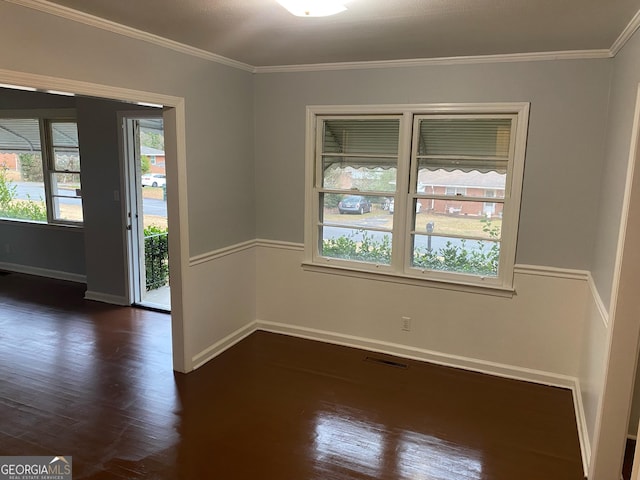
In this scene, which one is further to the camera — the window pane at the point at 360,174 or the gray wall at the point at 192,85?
the window pane at the point at 360,174

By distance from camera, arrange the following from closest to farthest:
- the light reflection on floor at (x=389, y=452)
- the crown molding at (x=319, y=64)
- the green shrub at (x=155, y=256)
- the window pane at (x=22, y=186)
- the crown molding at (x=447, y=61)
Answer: the crown molding at (x=319, y=64), the light reflection on floor at (x=389, y=452), the crown molding at (x=447, y=61), the green shrub at (x=155, y=256), the window pane at (x=22, y=186)

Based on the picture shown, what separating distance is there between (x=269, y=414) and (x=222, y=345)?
1114 mm

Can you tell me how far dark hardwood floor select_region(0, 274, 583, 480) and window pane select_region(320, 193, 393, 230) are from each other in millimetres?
1135

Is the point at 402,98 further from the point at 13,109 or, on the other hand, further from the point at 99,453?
the point at 13,109

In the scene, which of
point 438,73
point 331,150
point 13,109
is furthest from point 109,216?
point 438,73

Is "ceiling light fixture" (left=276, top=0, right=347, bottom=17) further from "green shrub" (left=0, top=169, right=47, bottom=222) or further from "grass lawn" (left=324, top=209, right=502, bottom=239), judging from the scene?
"green shrub" (left=0, top=169, right=47, bottom=222)

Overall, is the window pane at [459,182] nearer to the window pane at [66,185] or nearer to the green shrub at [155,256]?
the green shrub at [155,256]

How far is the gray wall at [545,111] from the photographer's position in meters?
3.13

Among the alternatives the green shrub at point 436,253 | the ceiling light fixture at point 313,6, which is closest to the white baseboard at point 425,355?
the green shrub at point 436,253

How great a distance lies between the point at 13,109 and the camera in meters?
5.76

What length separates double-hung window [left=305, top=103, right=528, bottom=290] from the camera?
3.47 meters

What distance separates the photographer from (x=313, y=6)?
6.70 ft

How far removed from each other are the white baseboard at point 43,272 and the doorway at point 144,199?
122cm

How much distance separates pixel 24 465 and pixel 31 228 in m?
4.42
